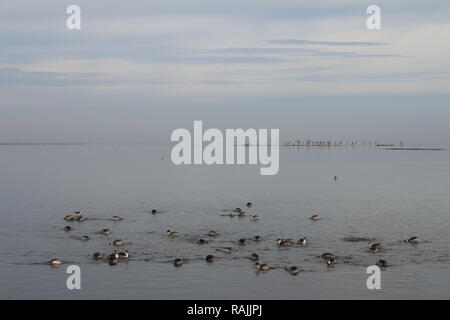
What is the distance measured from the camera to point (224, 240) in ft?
123

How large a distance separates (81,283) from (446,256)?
71.6 feet

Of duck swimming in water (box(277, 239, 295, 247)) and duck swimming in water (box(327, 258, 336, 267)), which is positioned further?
duck swimming in water (box(277, 239, 295, 247))

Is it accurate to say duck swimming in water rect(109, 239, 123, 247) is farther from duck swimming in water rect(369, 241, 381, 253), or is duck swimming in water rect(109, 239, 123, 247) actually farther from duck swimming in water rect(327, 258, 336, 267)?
duck swimming in water rect(369, 241, 381, 253)

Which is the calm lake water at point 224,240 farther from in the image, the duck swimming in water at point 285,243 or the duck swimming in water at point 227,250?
the duck swimming in water at point 285,243

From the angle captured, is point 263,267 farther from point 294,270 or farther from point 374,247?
point 374,247

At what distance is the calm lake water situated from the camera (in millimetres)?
26344

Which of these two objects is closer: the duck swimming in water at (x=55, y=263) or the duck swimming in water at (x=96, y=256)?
the duck swimming in water at (x=55, y=263)

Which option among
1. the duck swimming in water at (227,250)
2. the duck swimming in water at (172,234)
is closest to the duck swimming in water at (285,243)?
the duck swimming in water at (227,250)

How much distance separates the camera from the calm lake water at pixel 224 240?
2634 centimetres

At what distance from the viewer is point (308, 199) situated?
200 feet

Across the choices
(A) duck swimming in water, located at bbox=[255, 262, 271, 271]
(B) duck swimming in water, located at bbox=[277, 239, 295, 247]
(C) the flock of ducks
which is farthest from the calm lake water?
(B) duck swimming in water, located at bbox=[277, 239, 295, 247]
